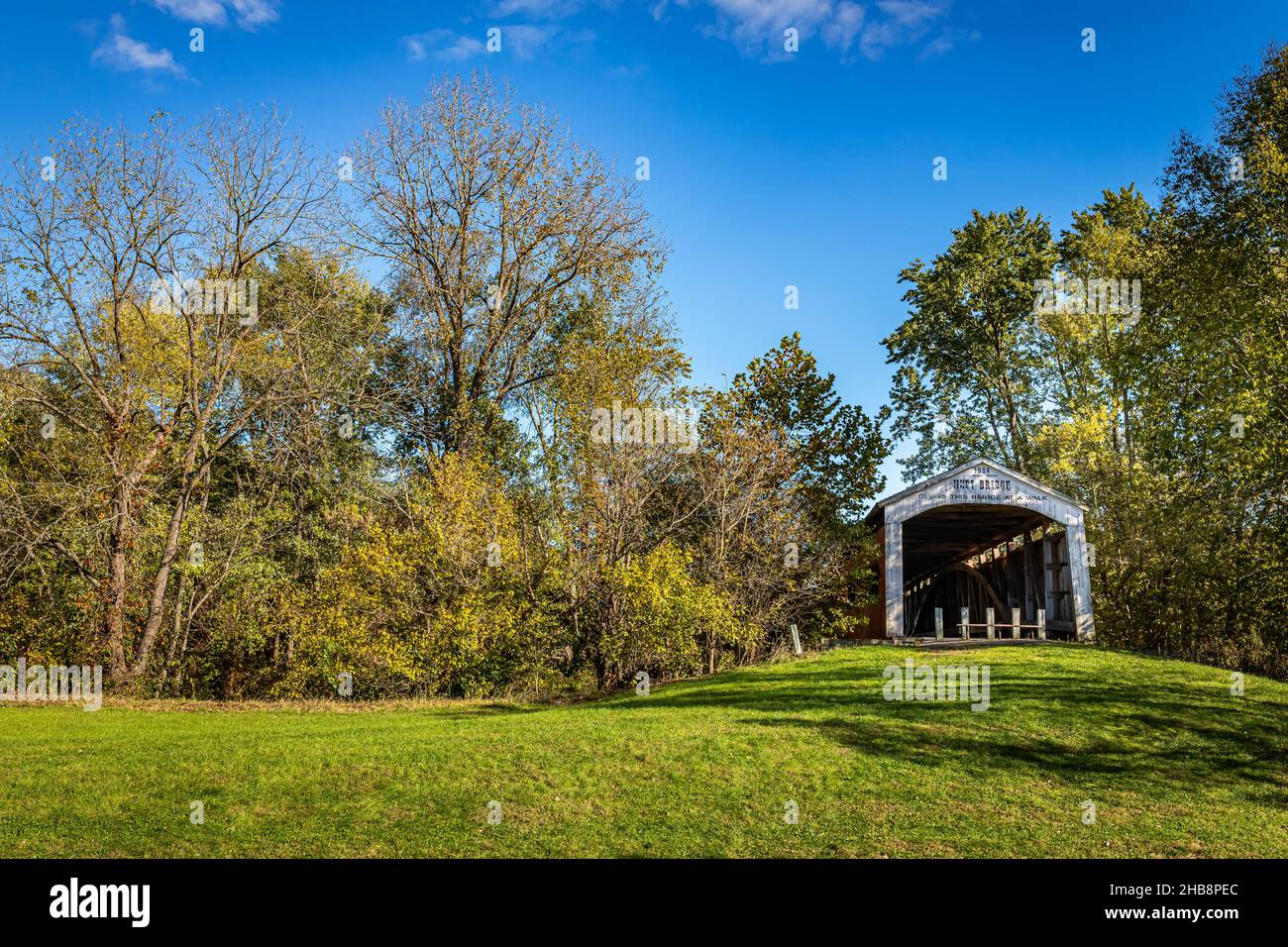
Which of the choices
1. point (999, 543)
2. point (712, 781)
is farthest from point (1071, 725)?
point (999, 543)

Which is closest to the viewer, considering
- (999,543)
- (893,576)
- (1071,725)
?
(1071,725)

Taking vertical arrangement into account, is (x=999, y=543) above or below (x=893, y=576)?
above

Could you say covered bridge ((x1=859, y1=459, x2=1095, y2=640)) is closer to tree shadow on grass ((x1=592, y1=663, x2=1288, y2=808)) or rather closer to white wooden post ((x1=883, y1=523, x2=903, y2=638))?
white wooden post ((x1=883, y1=523, x2=903, y2=638))

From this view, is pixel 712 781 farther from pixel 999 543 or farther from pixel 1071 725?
pixel 999 543

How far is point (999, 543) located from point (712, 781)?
23793 mm

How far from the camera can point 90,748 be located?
12148 mm

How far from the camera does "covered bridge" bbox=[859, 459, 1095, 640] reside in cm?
2309

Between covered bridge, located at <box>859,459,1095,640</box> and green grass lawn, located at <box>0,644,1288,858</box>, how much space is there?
8791mm

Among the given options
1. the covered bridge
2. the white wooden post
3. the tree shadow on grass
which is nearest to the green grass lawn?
the tree shadow on grass

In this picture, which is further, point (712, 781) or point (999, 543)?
point (999, 543)

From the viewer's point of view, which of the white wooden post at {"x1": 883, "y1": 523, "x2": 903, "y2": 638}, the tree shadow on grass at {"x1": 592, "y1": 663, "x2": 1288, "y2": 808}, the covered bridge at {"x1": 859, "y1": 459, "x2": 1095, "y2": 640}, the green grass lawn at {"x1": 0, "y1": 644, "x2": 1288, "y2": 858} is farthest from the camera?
the white wooden post at {"x1": 883, "y1": 523, "x2": 903, "y2": 638}

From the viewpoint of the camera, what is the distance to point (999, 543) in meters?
30.3
